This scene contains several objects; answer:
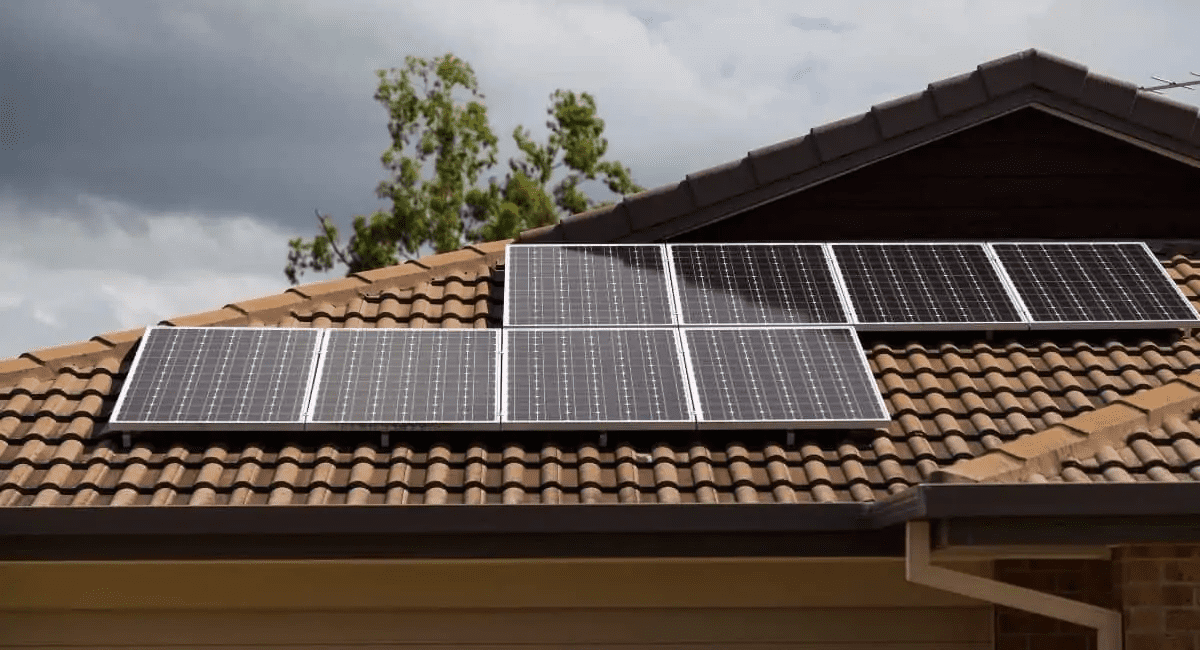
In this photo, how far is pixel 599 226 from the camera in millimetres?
11391

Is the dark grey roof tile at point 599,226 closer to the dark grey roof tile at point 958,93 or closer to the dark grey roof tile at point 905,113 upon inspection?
the dark grey roof tile at point 905,113

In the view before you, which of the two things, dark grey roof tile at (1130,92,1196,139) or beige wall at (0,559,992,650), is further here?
dark grey roof tile at (1130,92,1196,139)

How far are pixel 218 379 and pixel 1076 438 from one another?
5.14 metres

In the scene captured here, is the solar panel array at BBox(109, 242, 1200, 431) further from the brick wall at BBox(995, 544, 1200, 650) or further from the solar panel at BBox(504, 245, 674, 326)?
the brick wall at BBox(995, 544, 1200, 650)

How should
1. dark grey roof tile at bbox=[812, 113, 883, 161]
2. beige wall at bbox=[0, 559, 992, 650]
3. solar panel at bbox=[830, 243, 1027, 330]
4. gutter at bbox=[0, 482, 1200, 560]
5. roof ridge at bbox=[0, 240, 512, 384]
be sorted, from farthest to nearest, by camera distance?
1. dark grey roof tile at bbox=[812, 113, 883, 161]
2. solar panel at bbox=[830, 243, 1027, 330]
3. roof ridge at bbox=[0, 240, 512, 384]
4. beige wall at bbox=[0, 559, 992, 650]
5. gutter at bbox=[0, 482, 1200, 560]

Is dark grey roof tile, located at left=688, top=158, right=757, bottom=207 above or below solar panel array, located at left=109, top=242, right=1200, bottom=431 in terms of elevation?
above

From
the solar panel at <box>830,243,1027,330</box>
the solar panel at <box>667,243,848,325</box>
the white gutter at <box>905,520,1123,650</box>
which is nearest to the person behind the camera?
the white gutter at <box>905,520,1123,650</box>

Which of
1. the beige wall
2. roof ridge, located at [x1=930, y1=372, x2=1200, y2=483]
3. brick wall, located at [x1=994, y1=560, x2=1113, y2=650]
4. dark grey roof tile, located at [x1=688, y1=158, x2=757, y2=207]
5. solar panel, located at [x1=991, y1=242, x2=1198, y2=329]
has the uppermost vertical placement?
dark grey roof tile, located at [x1=688, y1=158, x2=757, y2=207]

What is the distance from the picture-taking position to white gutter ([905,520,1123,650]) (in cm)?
661

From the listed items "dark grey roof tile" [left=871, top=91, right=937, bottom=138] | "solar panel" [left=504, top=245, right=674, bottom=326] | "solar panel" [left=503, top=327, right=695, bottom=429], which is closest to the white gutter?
"solar panel" [left=503, top=327, right=695, bottom=429]

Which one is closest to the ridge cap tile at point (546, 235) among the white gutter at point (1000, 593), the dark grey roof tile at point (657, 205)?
the dark grey roof tile at point (657, 205)

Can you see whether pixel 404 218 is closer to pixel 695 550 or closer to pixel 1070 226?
pixel 1070 226

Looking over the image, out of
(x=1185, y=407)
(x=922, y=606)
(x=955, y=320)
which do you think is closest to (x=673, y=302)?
(x=955, y=320)

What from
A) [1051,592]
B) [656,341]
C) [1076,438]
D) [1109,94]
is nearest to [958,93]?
[1109,94]
